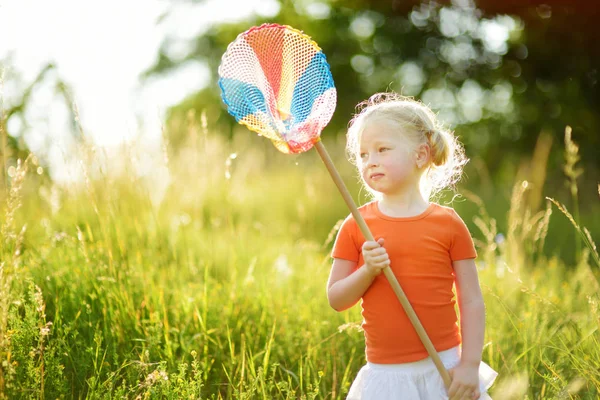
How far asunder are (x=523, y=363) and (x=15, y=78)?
3387 mm

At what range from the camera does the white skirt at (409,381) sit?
2.24m

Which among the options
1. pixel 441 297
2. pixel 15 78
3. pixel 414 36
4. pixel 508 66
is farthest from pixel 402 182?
pixel 414 36

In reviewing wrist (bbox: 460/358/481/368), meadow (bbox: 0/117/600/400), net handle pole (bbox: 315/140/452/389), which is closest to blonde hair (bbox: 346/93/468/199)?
net handle pole (bbox: 315/140/452/389)

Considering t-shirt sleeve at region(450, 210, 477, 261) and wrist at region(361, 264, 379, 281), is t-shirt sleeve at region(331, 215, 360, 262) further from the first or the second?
t-shirt sleeve at region(450, 210, 477, 261)

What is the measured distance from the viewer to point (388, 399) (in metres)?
2.24

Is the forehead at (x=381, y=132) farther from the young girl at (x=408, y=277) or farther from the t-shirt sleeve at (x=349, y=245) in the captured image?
the t-shirt sleeve at (x=349, y=245)

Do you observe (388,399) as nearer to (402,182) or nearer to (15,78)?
(402,182)

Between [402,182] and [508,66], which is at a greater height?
[402,182]

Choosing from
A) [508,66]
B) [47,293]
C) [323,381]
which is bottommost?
[508,66]

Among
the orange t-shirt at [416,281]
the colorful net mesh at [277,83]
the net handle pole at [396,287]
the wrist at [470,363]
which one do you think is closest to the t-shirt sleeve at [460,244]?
the orange t-shirt at [416,281]

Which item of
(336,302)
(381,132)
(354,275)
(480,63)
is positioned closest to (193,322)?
(336,302)

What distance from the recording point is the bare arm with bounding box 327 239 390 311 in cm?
215

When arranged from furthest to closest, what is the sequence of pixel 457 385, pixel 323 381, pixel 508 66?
pixel 508 66 → pixel 323 381 → pixel 457 385

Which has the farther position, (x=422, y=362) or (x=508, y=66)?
(x=508, y=66)
